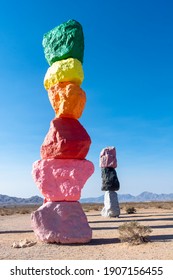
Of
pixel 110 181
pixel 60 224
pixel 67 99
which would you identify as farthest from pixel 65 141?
pixel 110 181

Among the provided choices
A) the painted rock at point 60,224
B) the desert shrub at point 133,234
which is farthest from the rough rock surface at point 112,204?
the painted rock at point 60,224

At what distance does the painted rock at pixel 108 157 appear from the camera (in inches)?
968

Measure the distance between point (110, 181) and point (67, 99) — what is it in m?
12.7

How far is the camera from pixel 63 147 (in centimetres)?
1170

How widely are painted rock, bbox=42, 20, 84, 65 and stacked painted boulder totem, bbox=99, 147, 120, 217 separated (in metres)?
12.5

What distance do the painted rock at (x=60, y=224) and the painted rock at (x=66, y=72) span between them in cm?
424

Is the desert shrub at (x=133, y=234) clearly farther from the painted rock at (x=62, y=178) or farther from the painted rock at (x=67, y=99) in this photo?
the painted rock at (x=67, y=99)

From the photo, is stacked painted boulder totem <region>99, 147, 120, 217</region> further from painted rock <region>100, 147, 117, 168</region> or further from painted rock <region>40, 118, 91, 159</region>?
painted rock <region>40, 118, 91, 159</region>

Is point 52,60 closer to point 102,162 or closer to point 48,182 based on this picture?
point 48,182

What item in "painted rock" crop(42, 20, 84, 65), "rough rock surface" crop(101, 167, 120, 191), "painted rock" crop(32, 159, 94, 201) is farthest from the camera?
"rough rock surface" crop(101, 167, 120, 191)

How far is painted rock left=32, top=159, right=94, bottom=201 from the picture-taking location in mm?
11695

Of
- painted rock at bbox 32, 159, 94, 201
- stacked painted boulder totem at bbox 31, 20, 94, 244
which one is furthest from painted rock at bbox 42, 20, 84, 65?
painted rock at bbox 32, 159, 94, 201
